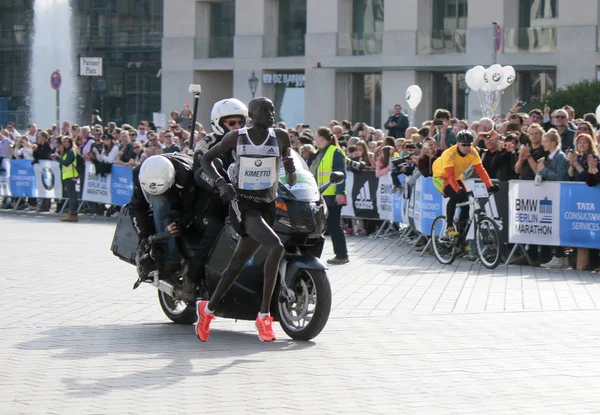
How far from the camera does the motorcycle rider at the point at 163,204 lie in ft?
32.8

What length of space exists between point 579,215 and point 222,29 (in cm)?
4634

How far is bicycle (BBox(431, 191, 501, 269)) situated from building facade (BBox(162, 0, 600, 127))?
30478mm

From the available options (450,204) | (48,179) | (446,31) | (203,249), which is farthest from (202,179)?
(446,31)

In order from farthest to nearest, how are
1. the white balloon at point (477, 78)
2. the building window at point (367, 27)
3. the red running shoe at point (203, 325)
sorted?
the building window at point (367, 27) < the white balloon at point (477, 78) < the red running shoe at point (203, 325)

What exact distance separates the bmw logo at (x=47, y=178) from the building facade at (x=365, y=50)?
23834 mm

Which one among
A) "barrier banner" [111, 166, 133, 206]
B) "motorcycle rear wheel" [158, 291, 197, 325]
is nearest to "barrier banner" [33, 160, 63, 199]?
"barrier banner" [111, 166, 133, 206]

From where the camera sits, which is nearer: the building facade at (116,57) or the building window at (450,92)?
the building window at (450,92)

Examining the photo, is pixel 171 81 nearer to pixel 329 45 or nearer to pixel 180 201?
pixel 329 45

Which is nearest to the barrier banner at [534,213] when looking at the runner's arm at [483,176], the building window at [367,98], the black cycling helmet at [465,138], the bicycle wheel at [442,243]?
the runner's arm at [483,176]

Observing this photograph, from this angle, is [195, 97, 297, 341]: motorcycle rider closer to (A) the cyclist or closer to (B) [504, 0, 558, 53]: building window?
(A) the cyclist

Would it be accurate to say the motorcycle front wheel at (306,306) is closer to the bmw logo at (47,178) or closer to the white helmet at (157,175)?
the white helmet at (157,175)

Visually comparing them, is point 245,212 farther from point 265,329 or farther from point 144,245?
point 144,245

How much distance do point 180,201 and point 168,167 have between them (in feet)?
1.30

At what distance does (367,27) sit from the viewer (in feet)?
176
